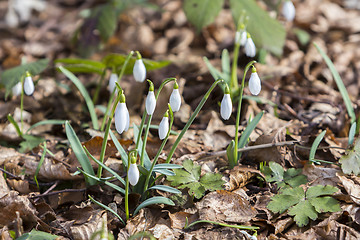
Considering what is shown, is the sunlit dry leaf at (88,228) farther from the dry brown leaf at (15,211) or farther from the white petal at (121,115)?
the white petal at (121,115)

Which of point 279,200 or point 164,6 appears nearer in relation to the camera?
point 279,200

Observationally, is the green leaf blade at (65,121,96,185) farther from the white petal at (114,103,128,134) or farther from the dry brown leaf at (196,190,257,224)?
the dry brown leaf at (196,190,257,224)

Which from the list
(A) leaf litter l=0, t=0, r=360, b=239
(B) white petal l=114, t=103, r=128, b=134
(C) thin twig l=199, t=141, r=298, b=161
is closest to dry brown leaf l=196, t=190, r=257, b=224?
(A) leaf litter l=0, t=0, r=360, b=239

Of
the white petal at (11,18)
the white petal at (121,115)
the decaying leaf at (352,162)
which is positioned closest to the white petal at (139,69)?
the white petal at (121,115)

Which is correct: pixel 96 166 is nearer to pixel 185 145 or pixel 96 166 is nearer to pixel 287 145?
pixel 185 145

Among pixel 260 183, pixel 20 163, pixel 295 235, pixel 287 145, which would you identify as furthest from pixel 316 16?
pixel 20 163

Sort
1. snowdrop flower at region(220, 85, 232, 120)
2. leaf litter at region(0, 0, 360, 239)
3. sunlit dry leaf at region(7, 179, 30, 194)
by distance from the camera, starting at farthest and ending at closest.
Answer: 1. sunlit dry leaf at region(7, 179, 30, 194)
2. leaf litter at region(0, 0, 360, 239)
3. snowdrop flower at region(220, 85, 232, 120)

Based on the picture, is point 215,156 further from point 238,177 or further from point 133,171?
point 133,171
